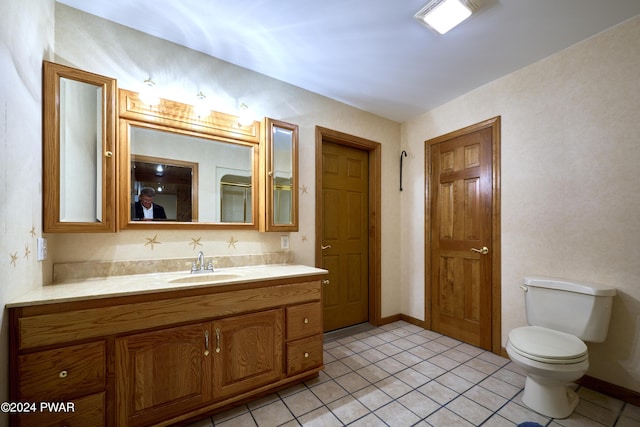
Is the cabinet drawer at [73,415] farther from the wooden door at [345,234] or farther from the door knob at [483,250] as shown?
the door knob at [483,250]

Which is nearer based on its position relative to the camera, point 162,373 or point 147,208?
point 162,373

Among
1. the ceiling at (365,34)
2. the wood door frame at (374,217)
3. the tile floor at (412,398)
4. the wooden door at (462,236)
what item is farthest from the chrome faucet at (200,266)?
the wooden door at (462,236)

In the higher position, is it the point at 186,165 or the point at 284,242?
the point at 186,165

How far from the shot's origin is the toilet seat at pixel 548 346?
1472 mm

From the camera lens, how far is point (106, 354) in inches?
49.1

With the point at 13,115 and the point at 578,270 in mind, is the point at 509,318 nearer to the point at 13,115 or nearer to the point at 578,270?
the point at 578,270

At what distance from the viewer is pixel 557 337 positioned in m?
1.69

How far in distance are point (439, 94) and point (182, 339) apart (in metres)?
3.01

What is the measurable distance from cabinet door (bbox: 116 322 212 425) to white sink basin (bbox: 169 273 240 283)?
33cm

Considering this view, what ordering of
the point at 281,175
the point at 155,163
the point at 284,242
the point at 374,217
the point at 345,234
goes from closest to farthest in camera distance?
the point at 155,163 < the point at 281,175 < the point at 284,242 < the point at 345,234 < the point at 374,217

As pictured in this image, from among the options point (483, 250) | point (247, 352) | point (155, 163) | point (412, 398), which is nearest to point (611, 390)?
point (483, 250)

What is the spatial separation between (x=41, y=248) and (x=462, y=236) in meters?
3.19

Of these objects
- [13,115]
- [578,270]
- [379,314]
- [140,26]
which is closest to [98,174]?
[13,115]

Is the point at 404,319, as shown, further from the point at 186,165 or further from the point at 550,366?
the point at 186,165
